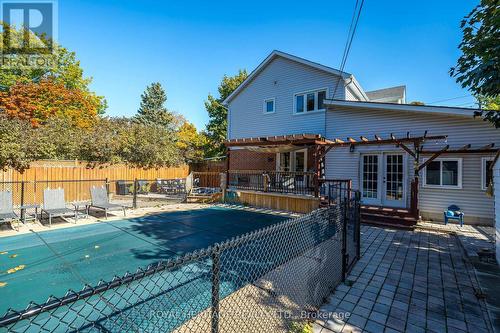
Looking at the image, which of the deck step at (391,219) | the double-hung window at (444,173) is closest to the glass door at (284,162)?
the deck step at (391,219)

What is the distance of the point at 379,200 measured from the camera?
10.7m

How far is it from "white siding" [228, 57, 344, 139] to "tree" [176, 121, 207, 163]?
8151 mm

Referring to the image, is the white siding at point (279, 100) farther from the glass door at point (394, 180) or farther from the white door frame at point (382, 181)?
the glass door at point (394, 180)

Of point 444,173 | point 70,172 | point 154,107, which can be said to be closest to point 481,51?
point 444,173

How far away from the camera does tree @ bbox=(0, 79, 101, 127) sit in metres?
20.5

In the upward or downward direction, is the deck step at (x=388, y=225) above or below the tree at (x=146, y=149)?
below

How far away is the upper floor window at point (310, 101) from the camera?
13.2 metres

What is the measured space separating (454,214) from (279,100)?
10.1 meters

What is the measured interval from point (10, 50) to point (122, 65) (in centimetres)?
1512

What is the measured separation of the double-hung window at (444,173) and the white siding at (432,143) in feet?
0.58

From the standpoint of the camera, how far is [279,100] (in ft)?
48.5

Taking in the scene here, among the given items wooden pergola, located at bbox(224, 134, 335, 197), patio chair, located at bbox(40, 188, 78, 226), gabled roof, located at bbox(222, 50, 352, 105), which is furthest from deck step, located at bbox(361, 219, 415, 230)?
patio chair, located at bbox(40, 188, 78, 226)

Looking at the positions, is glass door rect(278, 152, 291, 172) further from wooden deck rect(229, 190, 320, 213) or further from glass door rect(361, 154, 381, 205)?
glass door rect(361, 154, 381, 205)

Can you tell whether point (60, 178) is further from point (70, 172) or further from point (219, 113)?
point (219, 113)
